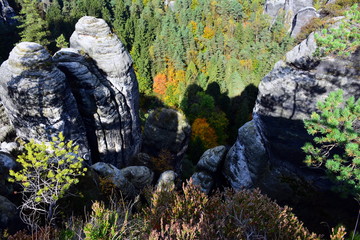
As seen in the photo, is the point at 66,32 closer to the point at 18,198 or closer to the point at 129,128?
the point at 129,128

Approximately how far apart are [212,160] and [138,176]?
678 cm

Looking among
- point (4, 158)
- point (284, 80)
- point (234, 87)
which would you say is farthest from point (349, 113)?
point (234, 87)

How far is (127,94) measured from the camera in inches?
917

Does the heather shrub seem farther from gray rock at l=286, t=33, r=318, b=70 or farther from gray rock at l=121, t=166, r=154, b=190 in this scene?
gray rock at l=121, t=166, r=154, b=190

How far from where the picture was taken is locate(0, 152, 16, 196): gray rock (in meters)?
11.1

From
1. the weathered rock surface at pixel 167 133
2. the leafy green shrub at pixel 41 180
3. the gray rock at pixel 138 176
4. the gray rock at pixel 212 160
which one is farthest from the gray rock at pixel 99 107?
the leafy green shrub at pixel 41 180

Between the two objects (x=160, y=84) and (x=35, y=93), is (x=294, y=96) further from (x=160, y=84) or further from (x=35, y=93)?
(x=160, y=84)

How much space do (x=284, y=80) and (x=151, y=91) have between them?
5032cm

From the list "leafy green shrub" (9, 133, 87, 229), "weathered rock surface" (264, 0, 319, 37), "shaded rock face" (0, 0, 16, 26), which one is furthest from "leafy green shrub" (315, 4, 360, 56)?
"shaded rock face" (0, 0, 16, 26)

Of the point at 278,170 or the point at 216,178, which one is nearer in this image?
the point at 278,170

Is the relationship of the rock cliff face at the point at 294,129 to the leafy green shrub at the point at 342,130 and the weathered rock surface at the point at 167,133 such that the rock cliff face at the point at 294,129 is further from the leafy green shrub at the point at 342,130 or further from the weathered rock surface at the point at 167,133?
the weathered rock surface at the point at 167,133

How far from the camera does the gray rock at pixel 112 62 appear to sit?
70.2ft

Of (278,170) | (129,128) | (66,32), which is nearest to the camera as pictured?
(278,170)

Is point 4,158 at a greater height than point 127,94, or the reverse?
point 4,158
